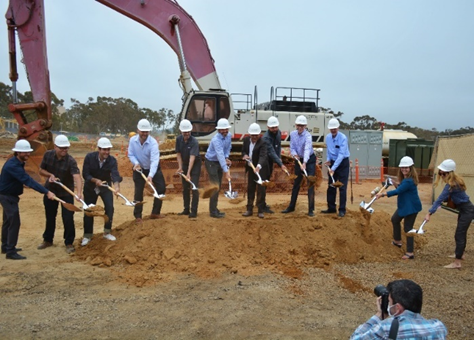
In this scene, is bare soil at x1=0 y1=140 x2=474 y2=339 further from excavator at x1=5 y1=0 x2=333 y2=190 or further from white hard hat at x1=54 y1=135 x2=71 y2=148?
excavator at x1=5 y1=0 x2=333 y2=190

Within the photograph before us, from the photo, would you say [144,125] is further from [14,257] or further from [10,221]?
[14,257]

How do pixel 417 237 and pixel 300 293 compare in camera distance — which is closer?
pixel 300 293

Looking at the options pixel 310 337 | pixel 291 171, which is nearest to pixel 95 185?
pixel 310 337

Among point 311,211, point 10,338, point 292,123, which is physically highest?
point 292,123

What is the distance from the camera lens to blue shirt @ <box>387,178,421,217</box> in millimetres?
6488

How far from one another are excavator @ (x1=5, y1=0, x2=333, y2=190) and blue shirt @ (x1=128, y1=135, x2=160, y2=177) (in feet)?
14.8

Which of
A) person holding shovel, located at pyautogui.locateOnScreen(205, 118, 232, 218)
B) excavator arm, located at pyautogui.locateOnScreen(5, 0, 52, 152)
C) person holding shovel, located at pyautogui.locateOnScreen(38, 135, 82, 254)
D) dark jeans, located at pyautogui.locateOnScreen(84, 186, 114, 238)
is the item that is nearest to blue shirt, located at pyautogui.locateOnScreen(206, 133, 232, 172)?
person holding shovel, located at pyautogui.locateOnScreen(205, 118, 232, 218)

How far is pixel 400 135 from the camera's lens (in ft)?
86.7

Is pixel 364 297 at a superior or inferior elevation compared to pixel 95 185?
inferior

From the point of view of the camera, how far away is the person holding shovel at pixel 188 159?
24.1ft

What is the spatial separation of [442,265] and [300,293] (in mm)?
2792

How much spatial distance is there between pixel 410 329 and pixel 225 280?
3384 mm

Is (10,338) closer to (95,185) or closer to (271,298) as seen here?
(271,298)

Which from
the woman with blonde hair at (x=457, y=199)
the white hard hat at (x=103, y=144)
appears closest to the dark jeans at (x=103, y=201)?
the white hard hat at (x=103, y=144)
